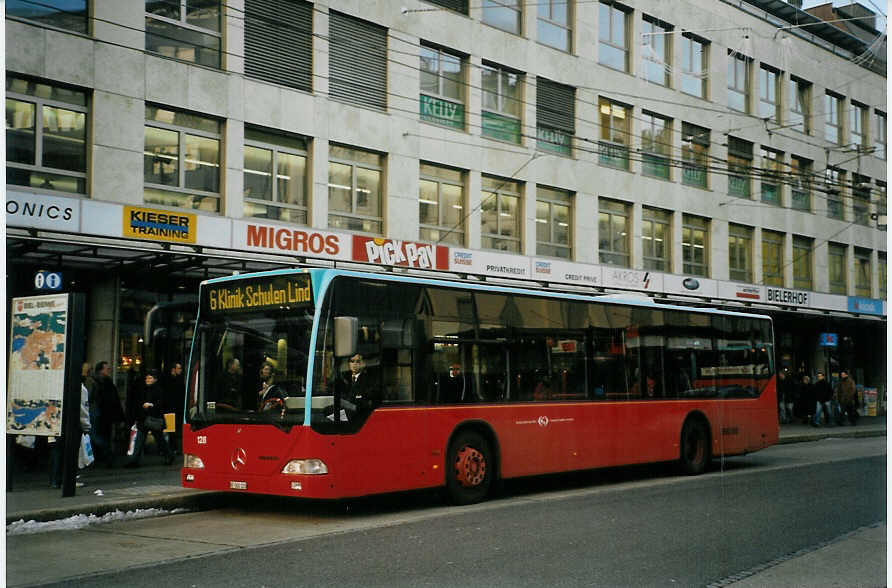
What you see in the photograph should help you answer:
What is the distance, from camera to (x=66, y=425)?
13.2 meters

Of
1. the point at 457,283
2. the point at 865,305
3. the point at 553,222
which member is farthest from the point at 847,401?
the point at 457,283

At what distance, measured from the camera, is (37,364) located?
13484mm

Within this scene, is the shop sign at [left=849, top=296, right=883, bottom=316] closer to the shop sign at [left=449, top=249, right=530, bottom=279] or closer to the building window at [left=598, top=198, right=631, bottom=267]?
the building window at [left=598, top=198, right=631, bottom=267]

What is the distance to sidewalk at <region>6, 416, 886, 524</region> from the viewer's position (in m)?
12.0

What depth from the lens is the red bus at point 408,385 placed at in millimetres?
11953

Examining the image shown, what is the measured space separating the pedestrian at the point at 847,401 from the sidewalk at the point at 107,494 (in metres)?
21.1

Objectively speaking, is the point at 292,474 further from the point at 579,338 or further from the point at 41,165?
the point at 41,165

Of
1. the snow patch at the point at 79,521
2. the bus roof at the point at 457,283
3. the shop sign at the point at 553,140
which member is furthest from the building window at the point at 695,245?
the snow patch at the point at 79,521

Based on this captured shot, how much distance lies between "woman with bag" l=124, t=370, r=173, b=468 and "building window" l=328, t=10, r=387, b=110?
802 centimetres

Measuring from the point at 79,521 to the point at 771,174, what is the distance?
90.6ft

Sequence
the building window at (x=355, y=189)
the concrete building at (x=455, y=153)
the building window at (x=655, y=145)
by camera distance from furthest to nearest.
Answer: the building window at (x=655, y=145), the building window at (x=355, y=189), the concrete building at (x=455, y=153)

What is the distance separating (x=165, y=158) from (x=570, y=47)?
12.8m

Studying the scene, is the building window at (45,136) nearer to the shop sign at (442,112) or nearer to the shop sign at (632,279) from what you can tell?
the shop sign at (442,112)

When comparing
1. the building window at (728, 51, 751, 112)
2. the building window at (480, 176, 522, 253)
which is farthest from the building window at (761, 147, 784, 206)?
the building window at (480, 176, 522, 253)
